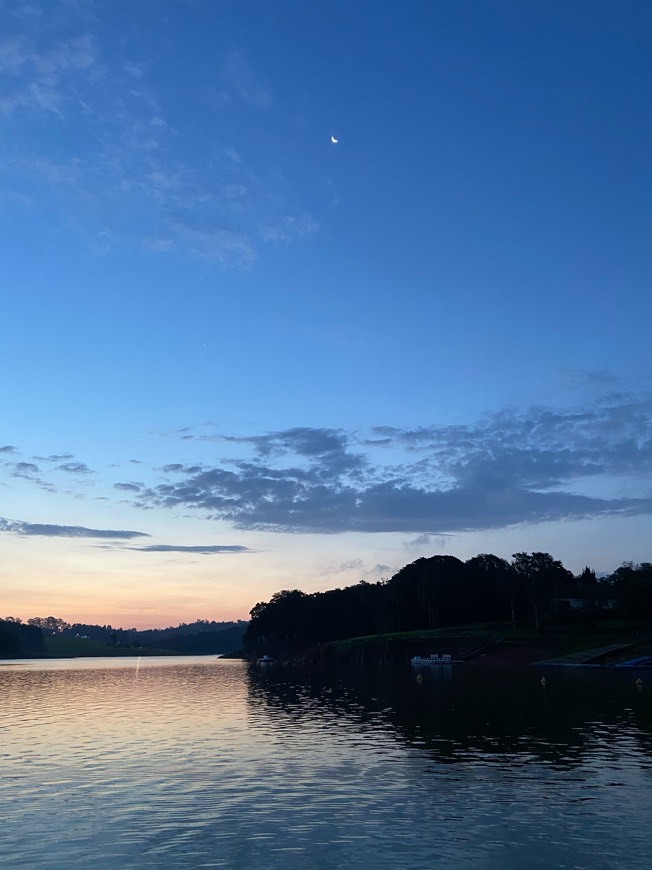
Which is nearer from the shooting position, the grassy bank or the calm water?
the calm water

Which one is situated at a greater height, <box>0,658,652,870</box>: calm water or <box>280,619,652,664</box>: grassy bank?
<box>280,619,652,664</box>: grassy bank

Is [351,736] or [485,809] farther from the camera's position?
[351,736]

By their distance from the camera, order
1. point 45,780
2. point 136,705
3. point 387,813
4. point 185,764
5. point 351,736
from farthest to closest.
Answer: point 136,705
point 351,736
point 185,764
point 45,780
point 387,813

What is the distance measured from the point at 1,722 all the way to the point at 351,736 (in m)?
36.2

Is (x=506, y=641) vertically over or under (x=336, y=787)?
over

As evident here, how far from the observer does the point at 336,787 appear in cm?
3488

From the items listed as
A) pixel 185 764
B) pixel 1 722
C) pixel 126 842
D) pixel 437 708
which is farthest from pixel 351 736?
pixel 1 722

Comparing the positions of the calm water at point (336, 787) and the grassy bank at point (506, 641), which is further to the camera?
the grassy bank at point (506, 641)

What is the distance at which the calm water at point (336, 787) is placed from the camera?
2450cm

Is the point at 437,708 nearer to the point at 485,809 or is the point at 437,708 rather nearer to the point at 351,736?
the point at 351,736

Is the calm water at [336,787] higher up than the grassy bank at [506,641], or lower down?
lower down

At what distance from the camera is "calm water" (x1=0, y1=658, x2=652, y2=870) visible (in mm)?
24500

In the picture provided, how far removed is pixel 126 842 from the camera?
26125 mm

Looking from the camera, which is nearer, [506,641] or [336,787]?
[336,787]
